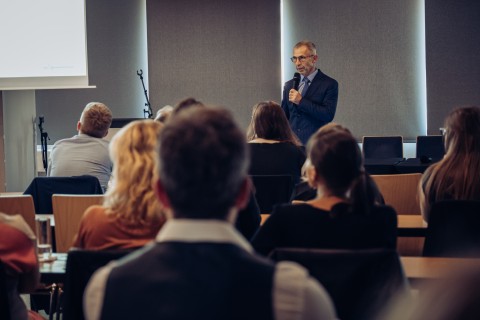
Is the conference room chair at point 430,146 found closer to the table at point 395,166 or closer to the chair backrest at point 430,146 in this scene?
the chair backrest at point 430,146

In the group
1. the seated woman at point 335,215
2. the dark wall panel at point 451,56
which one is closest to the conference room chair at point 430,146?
the dark wall panel at point 451,56

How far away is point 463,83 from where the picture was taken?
934 cm

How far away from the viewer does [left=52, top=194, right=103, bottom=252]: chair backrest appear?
3598mm

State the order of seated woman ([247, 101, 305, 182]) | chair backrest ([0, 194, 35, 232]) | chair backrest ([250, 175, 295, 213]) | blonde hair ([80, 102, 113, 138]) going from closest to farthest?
chair backrest ([0, 194, 35, 232]) → chair backrest ([250, 175, 295, 213]) → seated woman ([247, 101, 305, 182]) → blonde hair ([80, 102, 113, 138])

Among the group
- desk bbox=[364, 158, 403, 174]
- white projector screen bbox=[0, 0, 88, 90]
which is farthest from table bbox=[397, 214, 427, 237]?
white projector screen bbox=[0, 0, 88, 90]

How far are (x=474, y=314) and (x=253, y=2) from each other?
30.8ft

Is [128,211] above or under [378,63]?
under

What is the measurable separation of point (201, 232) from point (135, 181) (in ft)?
4.15

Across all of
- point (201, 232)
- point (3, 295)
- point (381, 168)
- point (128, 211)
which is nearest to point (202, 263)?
point (201, 232)

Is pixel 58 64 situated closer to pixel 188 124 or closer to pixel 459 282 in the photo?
pixel 188 124

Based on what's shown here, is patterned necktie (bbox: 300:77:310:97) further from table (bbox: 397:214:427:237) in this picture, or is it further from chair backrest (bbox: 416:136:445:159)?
table (bbox: 397:214:427:237)

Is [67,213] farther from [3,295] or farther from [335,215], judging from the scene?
[335,215]

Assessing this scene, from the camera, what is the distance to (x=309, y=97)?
660cm

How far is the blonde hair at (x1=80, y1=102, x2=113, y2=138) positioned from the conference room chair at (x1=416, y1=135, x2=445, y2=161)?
4.35 m
